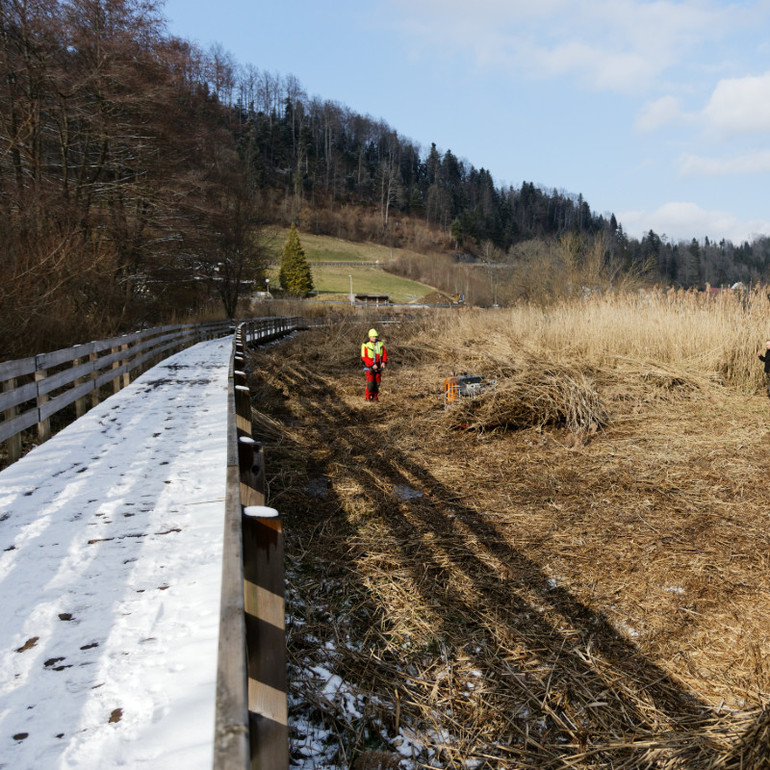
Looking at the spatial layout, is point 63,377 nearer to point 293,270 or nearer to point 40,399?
point 40,399

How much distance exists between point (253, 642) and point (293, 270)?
78709 mm

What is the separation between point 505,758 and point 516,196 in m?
159

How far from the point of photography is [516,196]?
149 m

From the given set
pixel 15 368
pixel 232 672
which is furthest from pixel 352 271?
pixel 232 672

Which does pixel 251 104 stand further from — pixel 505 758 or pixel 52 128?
pixel 505 758

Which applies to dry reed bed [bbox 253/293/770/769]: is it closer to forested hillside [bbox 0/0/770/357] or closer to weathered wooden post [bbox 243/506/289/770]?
weathered wooden post [bbox 243/506/289/770]

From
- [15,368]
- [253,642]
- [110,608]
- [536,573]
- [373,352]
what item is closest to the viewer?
[253,642]

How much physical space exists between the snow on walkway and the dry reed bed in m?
0.74

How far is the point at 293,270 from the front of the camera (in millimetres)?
77938

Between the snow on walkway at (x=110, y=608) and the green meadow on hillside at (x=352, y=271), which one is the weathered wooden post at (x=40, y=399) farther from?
the green meadow on hillside at (x=352, y=271)

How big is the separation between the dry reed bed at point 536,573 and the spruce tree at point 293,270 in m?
69.2

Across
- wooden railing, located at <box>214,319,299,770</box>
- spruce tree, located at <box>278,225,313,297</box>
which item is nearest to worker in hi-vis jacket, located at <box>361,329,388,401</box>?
wooden railing, located at <box>214,319,299,770</box>

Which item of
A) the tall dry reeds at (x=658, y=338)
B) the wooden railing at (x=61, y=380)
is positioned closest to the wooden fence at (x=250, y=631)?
the wooden railing at (x=61, y=380)

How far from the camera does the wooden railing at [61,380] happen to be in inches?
247
